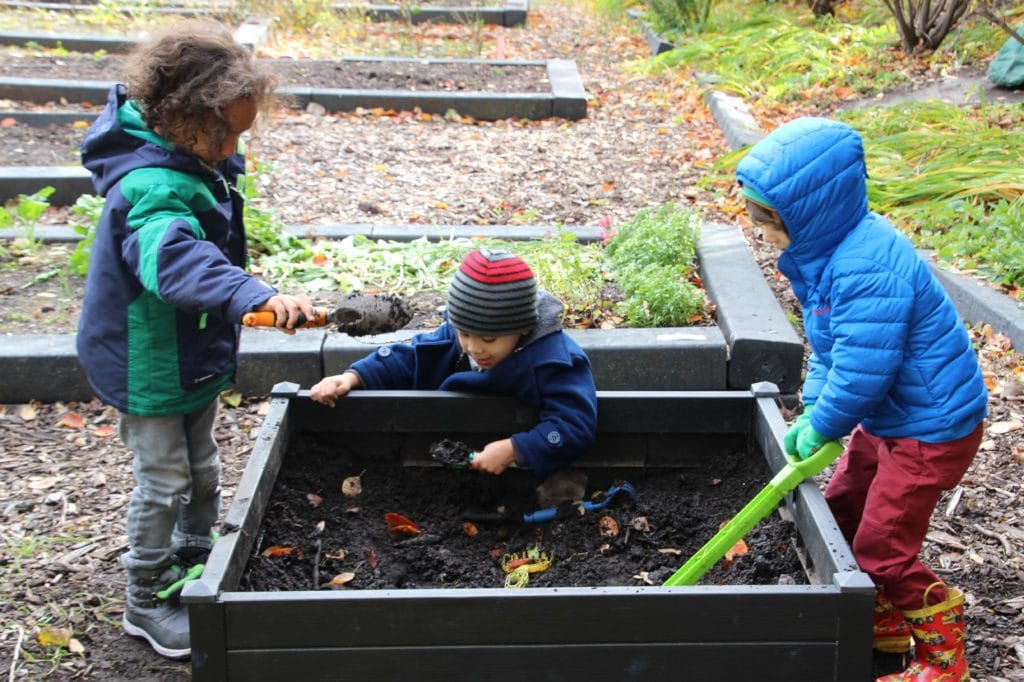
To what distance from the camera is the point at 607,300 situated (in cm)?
482

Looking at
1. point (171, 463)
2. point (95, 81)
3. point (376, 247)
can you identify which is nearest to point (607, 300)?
point (376, 247)

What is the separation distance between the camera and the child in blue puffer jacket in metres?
2.42

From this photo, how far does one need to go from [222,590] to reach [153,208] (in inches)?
37.1

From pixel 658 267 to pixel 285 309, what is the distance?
8.82 ft

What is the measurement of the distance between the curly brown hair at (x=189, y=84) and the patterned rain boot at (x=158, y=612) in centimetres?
120

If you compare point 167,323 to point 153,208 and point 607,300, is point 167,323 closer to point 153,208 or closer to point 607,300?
point 153,208

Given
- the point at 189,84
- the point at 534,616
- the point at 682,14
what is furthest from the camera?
the point at 682,14

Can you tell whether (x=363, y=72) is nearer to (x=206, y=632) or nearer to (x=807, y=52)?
(x=807, y=52)

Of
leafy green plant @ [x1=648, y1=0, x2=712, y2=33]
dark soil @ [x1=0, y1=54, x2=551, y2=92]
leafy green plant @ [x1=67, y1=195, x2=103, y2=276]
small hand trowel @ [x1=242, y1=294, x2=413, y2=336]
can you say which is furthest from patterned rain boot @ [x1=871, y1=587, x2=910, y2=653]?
leafy green plant @ [x1=648, y1=0, x2=712, y2=33]

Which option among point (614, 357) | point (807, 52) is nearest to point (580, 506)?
point (614, 357)

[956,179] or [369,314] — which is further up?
[369,314]

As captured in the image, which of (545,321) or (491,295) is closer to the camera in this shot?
(491,295)

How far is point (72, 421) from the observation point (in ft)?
13.9

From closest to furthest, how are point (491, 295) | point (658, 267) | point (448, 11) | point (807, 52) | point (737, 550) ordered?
point (737, 550), point (491, 295), point (658, 267), point (807, 52), point (448, 11)
